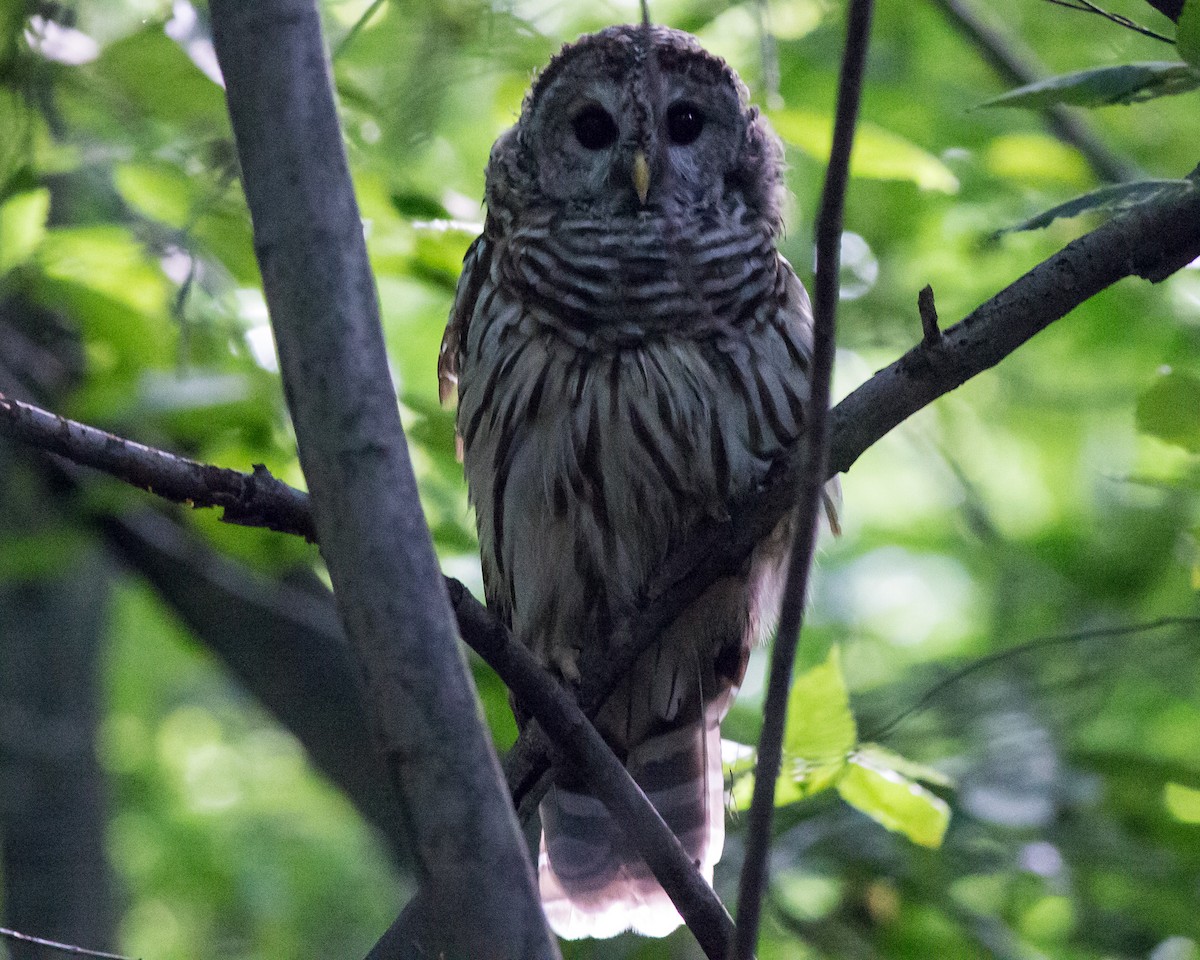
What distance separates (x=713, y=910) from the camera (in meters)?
1.88

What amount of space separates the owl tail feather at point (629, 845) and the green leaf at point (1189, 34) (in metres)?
1.98

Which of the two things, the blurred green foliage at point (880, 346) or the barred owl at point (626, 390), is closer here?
the barred owl at point (626, 390)

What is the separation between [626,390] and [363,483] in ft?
4.97

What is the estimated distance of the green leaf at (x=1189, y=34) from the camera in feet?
5.66

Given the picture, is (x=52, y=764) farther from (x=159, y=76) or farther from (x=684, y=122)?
(x=684, y=122)

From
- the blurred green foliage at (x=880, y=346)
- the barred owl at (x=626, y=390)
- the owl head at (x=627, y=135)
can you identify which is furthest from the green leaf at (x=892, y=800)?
the owl head at (x=627, y=135)

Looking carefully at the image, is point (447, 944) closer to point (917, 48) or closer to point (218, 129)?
point (218, 129)

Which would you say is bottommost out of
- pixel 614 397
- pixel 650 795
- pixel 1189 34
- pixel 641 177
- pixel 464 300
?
pixel 650 795

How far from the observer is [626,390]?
2.78 metres

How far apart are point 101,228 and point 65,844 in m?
2.21

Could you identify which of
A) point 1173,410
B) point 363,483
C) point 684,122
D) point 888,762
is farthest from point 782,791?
point 684,122

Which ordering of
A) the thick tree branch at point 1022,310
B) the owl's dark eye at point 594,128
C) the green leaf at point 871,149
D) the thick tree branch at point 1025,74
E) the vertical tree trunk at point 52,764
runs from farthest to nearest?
the vertical tree trunk at point 52,764
the thick tree branch at point 1025,74
the owl's dark eye at point 594,128
the green leaf at point 871,149
the thick tree branch at point 1022,310

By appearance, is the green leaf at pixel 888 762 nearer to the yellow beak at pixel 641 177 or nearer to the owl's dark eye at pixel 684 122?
the yellow beak at pixel 641 177

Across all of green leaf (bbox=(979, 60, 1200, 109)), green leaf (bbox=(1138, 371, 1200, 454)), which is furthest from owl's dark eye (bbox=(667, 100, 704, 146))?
green leaf (bbox=(1138, 371, 1200, 454))
